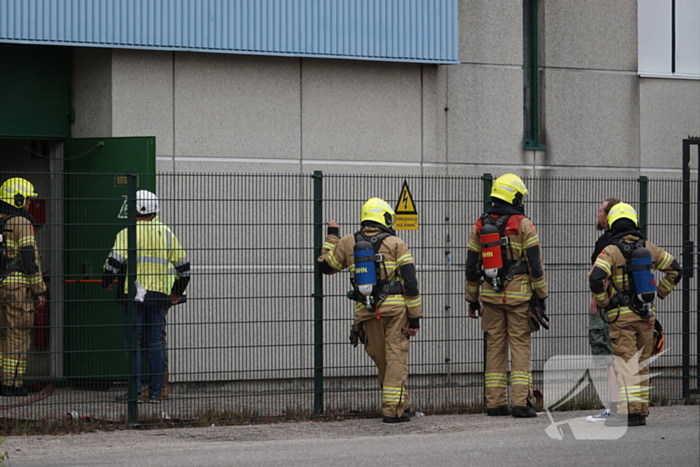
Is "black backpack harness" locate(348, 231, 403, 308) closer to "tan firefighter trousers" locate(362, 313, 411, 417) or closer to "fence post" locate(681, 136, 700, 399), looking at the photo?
"tan firefighter trousers" locate(362, 313, 411, 417)

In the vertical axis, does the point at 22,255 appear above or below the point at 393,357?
above

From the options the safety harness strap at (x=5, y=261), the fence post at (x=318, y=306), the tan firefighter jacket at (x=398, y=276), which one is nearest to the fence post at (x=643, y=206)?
the tan firefighter jacket at (x=398, y=276)

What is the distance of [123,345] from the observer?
393 inches

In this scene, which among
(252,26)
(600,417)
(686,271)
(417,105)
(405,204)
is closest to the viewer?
(600,417)

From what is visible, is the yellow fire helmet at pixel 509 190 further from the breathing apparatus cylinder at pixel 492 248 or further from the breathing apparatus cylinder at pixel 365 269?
the breathing apparatus cylinder at pixel 365 269

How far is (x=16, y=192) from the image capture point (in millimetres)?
10070

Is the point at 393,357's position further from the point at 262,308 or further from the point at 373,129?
the point at 373,129

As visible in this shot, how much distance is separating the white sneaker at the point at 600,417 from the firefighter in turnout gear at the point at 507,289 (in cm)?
57

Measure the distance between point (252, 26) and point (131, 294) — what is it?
361 centimetres

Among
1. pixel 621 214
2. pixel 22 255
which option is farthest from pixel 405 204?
pixel 22 255

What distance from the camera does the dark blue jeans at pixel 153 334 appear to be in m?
9.73

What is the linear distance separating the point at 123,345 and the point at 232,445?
1925 mm

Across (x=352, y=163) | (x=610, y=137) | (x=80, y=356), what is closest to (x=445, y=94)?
(x=352, y=163)

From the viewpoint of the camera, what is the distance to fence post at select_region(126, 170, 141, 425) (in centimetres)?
933
